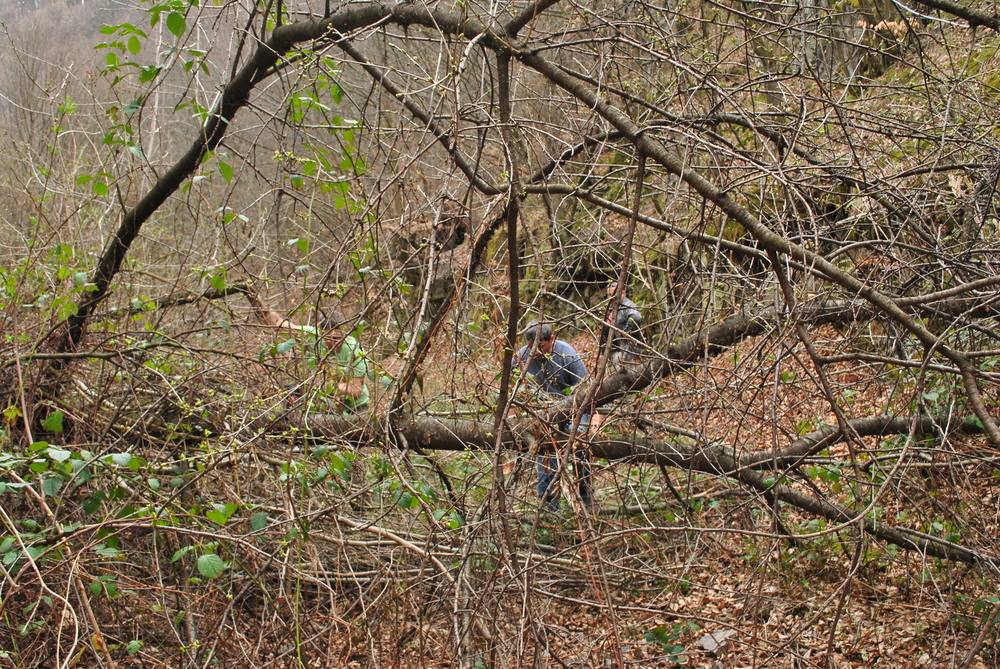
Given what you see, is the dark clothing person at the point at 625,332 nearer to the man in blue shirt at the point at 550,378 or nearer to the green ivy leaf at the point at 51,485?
the man in blue shirt at the point at 550,378

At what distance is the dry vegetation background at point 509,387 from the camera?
253cm

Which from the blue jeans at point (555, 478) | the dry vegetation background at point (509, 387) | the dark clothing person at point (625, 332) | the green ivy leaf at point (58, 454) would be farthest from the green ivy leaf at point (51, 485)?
the dark clothing person at point (625, 332)

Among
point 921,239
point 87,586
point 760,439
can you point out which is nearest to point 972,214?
point 921,239

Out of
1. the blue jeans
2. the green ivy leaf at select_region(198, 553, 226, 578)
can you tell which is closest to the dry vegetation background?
the green ivy leaf at select_region(198, 553, 226, 578)

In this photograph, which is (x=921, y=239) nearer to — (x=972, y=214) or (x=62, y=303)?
(x=972, y=214)

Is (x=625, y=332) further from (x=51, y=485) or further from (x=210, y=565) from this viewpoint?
(x=51, y=485)

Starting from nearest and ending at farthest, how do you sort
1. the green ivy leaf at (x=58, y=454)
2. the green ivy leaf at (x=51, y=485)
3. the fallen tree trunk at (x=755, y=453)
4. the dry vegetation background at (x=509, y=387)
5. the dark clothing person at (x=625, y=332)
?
1. the dark clothing person at (x=625, y=332)
2. the dry vegetation background at (x=509, y=387)
3. the green ivy leaf at (x=58, y=454)
4. the green ivy leaf at (x=51, y=485)
5. the fallen tree trunk at (x=755, y=453)

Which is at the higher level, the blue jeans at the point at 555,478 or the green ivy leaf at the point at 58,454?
the blue jeans at the point at 555,478

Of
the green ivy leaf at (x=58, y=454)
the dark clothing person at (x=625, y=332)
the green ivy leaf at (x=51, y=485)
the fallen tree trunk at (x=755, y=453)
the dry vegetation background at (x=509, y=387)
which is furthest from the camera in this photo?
the fallen tree trunk at (x=755, y=453)

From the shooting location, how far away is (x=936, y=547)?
3508 millimetres

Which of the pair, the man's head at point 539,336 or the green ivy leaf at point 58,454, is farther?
the green ivy leaf at point 58,454

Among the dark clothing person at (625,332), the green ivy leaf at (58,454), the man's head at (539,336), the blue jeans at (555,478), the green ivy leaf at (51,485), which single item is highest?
the dark clothing person at (625,332)

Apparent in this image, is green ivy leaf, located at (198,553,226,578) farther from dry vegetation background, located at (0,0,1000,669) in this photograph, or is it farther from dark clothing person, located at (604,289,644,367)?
dark clothing person, located at (604,289,644,367)

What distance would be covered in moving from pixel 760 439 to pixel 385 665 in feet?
12.0
